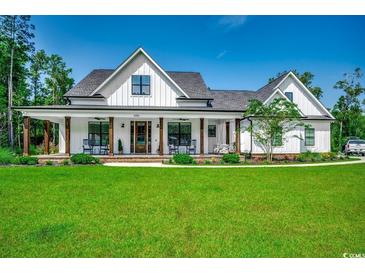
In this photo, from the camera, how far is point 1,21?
2720cm

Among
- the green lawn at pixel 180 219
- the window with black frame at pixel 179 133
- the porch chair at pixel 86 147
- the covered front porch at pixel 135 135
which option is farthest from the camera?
the window with black frame at pixel 179 133

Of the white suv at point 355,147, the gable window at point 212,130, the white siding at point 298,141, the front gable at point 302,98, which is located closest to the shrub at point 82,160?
the gable window at point 212,130

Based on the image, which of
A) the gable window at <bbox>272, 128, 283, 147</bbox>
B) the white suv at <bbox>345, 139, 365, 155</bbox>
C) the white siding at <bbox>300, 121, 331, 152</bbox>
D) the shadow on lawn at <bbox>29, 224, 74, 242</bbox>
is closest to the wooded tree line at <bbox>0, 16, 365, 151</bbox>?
the white suv at <bbox>345, 139, 365, 155</bbox>

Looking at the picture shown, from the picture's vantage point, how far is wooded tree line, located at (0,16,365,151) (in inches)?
1087

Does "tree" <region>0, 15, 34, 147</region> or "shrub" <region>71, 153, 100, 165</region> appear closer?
"shrub" <region>71, 153, 100, 165</region>

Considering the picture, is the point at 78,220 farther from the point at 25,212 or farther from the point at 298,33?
the point at 298,33

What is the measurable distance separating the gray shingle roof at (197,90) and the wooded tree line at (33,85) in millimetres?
9067

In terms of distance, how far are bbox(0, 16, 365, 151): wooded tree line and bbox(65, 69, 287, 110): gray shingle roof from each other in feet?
29.7

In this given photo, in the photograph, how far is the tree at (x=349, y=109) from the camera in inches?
1219

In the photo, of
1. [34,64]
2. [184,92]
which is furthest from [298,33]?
[34,64]

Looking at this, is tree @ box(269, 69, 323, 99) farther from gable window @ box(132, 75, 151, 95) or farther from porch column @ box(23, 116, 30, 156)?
porch column @ box(23, 116, 30, 156)

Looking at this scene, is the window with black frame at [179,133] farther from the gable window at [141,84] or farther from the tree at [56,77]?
the tree at [56,77]

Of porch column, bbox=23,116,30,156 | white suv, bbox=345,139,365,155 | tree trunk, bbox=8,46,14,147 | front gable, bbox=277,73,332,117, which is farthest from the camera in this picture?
tree trunk, bbox=8,46,14,147

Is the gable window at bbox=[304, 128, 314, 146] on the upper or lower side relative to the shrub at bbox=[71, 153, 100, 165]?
upper
